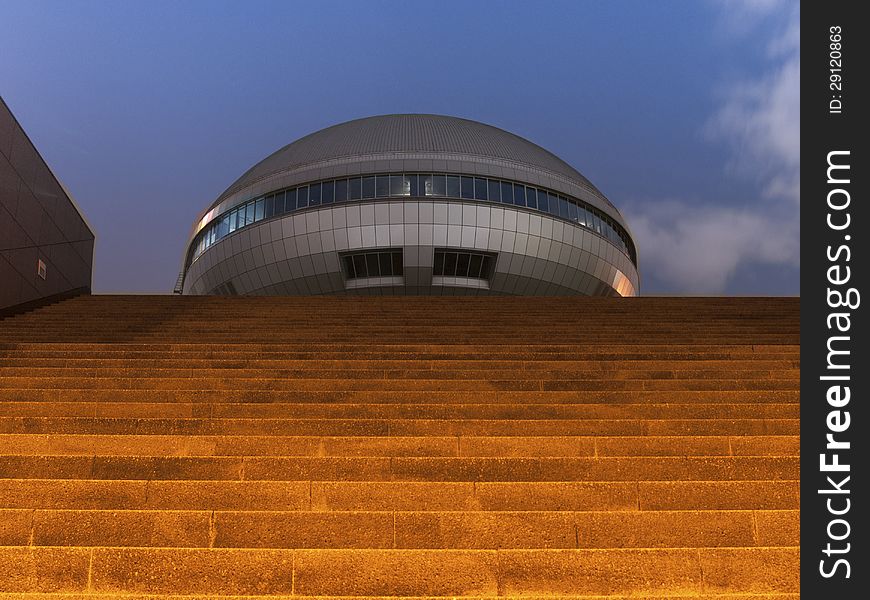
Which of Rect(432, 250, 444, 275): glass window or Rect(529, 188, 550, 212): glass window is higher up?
Rect(529, 188, 550, 212): glass window

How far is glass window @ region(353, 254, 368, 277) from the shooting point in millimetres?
23859

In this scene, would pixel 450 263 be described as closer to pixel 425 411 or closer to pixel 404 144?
pixel 404 144

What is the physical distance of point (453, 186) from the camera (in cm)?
2384

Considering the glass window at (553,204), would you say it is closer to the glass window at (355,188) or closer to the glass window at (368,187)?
the glass window at (368,187)

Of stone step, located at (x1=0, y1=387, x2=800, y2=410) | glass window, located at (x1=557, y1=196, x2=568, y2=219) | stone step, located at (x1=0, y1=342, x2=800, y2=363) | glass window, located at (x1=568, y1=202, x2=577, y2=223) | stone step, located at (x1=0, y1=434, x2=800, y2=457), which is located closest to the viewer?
stone step, located at (x1=0, y1=434, x2=800, y2=457)

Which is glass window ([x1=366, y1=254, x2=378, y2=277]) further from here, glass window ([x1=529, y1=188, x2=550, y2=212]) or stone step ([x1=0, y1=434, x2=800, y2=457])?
stone step ([x1=0, y1=434, x2=800, y2=457])

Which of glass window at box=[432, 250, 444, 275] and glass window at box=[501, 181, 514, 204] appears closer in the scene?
glass window at box=[432, 250, 444, 275]

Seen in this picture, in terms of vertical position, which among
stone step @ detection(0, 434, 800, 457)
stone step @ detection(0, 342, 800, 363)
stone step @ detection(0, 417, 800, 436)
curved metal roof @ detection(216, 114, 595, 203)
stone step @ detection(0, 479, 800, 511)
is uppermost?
curved metal roof @ detection(216, 114, 595, 203)

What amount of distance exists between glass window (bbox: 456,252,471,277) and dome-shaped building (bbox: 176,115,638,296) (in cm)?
4

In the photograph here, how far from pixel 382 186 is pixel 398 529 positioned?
66.5 feet

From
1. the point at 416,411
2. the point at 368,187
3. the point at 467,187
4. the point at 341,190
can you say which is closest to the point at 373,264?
the point at 368,187

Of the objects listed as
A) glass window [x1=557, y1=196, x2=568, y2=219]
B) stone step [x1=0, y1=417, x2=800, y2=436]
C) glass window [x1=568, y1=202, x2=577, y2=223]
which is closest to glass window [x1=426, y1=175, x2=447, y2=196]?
glass window [x1=557, y1=196, x2=568, y2=219]

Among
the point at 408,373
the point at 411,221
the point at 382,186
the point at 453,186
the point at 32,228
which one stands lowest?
the point at 408,373

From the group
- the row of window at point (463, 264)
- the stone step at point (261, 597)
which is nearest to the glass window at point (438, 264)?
the row of window at point (463, 264)
